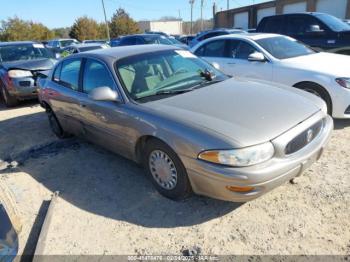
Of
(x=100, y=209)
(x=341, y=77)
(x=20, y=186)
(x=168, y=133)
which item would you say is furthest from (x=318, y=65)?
(x=20, y=186)

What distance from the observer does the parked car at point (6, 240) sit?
2.05 metres

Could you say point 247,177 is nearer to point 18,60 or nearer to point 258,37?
point 258,37

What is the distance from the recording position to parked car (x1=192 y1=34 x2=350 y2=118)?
4719 mm

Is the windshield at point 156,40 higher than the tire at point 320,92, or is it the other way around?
the windshield at point 156,40

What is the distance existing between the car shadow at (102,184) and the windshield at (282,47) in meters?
3.50

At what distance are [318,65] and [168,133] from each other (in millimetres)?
3500

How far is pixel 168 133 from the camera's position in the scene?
2924 millimetres

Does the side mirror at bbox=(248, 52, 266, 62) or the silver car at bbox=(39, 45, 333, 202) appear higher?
the side mirror at bbox=(248, 52, 266, 62)

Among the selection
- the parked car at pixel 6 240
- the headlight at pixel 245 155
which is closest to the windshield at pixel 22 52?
the parked car at pixel 6 240

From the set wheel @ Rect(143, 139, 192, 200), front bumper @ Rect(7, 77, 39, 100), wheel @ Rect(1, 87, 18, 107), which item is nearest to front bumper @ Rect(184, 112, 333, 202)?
wheel @ Rect(143, 139, 192, 200)

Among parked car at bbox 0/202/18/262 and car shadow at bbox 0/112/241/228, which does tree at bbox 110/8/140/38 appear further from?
parked car at bbox 0/202/18/262

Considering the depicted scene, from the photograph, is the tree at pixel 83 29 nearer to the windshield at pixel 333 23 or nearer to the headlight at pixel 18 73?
the headlight at pixel 18 73

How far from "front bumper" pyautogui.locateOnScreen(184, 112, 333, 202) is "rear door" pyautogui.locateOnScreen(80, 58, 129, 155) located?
3.71 ft

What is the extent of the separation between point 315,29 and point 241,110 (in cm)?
622
